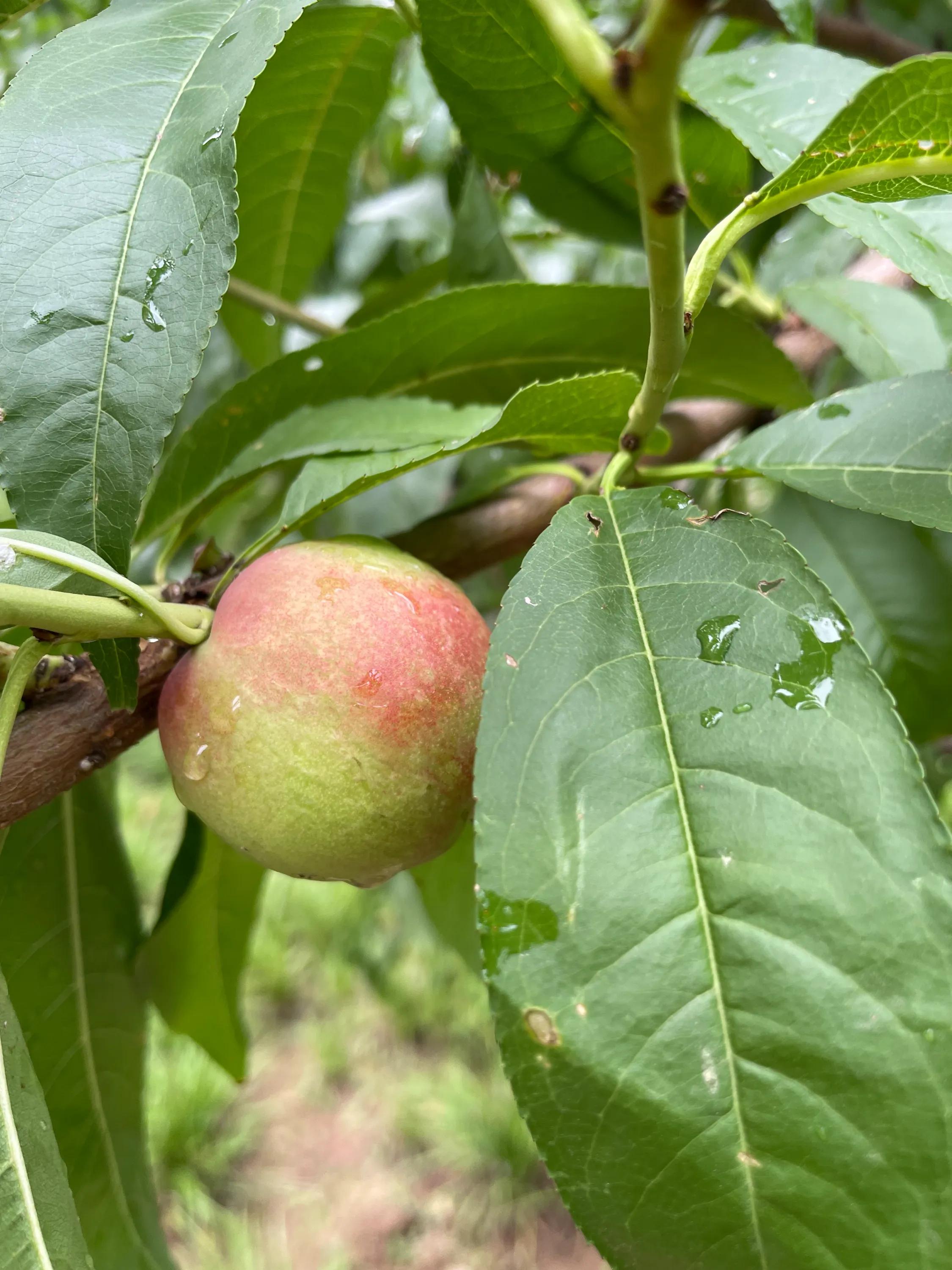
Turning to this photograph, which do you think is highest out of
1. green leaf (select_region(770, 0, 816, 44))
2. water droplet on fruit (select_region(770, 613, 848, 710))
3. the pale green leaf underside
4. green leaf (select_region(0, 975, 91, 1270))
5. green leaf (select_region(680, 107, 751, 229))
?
green leaf (select_region(770, 0, 816, 44))

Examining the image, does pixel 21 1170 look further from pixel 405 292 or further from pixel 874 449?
pixel 405 292

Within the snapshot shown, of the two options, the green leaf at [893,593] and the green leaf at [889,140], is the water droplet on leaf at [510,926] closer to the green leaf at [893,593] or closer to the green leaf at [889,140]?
the green leaf at [889,140]

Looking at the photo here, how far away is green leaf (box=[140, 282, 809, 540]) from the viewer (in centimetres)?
70

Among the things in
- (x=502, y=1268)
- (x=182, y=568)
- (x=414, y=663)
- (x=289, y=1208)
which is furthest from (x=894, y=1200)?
(x=289, y=1208)

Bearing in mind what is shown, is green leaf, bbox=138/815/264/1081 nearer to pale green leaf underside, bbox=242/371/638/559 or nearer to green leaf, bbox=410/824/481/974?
green leaf, bbox=410/824/481/974

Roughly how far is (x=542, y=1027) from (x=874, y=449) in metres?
0.40

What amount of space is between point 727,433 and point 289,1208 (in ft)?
6.41

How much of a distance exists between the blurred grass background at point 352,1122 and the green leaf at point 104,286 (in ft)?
4.16

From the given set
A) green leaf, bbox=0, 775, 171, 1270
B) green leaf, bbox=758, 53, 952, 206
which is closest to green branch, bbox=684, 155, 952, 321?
green leaf, bbox=758, 53, 952, 206

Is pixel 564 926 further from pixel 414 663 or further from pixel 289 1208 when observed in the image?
pixel 289 1208

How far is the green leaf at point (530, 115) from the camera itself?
667mm

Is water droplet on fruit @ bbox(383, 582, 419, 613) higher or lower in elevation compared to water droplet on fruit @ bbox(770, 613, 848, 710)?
lower

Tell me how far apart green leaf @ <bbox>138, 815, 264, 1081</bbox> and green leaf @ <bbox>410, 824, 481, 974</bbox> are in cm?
15

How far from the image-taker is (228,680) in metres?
0.53
